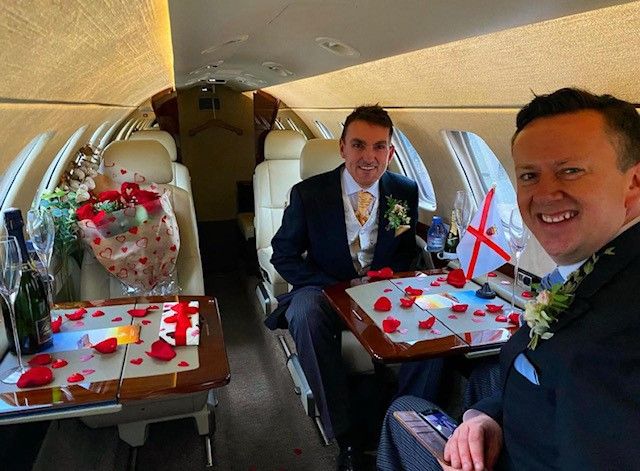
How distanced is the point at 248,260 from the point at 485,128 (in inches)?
137

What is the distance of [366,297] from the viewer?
2.38 metres

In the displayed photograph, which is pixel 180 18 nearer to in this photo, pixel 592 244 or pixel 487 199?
pixel 487 199

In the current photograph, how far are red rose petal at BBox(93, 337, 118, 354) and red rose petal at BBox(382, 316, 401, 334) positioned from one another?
100cm

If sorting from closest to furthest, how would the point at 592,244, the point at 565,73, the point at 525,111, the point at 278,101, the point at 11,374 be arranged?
1. the point at 592,244
2. the point at 525,111
3. the point at 11,374
4. the point at 565,73
5. the point at 278,101

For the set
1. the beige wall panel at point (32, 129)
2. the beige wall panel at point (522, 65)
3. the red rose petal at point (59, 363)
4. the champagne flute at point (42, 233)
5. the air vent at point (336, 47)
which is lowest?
the red rose petal at point (59, 363)

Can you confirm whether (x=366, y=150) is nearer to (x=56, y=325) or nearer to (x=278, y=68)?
(x=278, y=68)

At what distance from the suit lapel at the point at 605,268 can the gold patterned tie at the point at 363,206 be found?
1.84 meters

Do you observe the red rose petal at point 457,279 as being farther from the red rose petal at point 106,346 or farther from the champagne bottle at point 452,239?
the red rose petal at point 106,346

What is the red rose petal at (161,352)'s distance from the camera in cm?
171

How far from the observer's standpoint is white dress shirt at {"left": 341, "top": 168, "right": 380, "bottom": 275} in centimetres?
300

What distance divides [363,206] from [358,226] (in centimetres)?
12

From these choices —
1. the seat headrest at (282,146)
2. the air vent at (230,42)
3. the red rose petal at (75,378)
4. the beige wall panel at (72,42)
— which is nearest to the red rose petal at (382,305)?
the red rose petal at (75,378)

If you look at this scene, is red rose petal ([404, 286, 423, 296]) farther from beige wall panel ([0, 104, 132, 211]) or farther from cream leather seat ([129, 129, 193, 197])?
cream leather seat ([129, 129, 193, 197])

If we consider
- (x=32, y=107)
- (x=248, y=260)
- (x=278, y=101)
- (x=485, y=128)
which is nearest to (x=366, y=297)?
(x=485, y=128)
